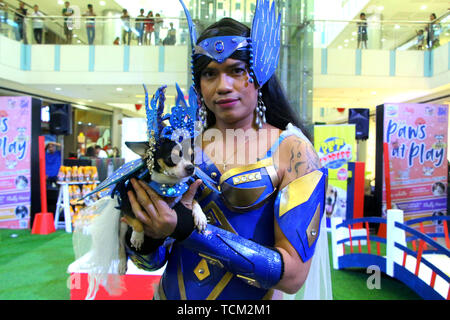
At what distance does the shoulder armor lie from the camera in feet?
3.03

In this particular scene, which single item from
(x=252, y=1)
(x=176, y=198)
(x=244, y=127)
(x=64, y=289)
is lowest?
(x=64, y=289)

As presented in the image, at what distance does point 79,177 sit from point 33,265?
2.10m

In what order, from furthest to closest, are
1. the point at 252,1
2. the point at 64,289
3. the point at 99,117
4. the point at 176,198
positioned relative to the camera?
the point at 99,117, the point at 252,1, the point at 64,289, the point at 176,198

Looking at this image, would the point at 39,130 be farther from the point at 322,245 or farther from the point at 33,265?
the point at 322,245

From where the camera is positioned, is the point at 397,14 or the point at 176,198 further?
the point at 397,14

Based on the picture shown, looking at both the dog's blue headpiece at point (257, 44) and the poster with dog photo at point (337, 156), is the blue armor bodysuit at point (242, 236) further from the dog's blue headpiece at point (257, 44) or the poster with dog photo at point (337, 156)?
the poster with dog photo at point (337, 156)

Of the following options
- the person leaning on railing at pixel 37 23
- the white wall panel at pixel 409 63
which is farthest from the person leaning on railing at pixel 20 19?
the white wall panel at pixel 409 63

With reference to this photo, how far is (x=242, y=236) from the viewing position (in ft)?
3.33

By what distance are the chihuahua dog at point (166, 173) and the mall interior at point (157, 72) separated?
9.97ft

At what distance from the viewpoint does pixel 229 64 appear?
1.04 meters

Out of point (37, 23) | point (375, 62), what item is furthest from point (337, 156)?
point (37, 23)

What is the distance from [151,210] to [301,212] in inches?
16.4

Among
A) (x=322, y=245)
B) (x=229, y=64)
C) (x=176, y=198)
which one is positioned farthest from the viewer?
(x=322, y=245)
